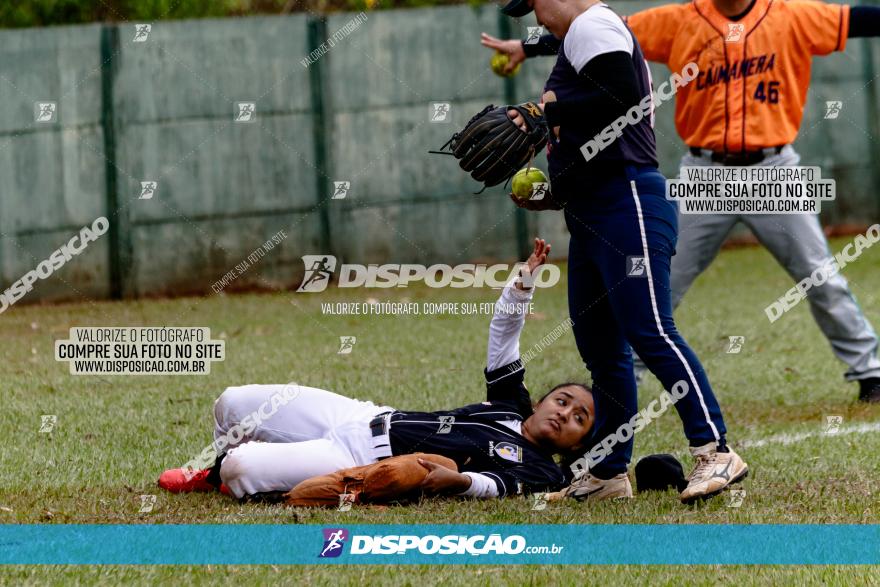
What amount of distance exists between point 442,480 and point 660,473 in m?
0.98

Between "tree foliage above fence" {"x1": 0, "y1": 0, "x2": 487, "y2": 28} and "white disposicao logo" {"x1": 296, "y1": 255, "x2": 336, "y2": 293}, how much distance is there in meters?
2.58

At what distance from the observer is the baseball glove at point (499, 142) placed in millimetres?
5113

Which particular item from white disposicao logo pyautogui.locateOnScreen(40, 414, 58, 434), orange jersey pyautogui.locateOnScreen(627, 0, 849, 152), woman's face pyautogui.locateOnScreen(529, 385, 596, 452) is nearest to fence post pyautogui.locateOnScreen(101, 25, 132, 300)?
white disposicao logo pyautogui.locateOnScreen(40, 414, 58, 434)

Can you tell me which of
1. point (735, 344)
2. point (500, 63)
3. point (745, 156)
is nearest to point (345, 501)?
point (500, 63)

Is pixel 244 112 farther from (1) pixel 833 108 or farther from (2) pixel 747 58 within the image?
(2) pixel 747 58

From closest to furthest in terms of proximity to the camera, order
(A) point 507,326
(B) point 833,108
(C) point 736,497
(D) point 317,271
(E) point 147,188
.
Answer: (C) point 736,497
(A) point 507,326
(E) point 147,188
(D) point 317,271
(B) point 833,108

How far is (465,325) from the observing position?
1089 centimetres

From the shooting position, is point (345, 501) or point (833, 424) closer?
point (345, 501)

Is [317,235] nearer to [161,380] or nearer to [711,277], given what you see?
[711,277]

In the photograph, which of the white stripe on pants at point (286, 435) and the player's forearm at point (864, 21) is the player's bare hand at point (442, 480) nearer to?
the white stripe on pants at point (286, 435)

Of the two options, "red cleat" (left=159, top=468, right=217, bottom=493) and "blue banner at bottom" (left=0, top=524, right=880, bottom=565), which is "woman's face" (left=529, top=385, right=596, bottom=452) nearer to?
"blue banner at bottom" (left=0, top=524, right=880, bottom=565)

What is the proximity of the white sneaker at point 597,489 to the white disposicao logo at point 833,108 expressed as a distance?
33.6 ft

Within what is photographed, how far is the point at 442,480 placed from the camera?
201 inches

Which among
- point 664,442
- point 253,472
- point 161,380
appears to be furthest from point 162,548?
point 161,380
